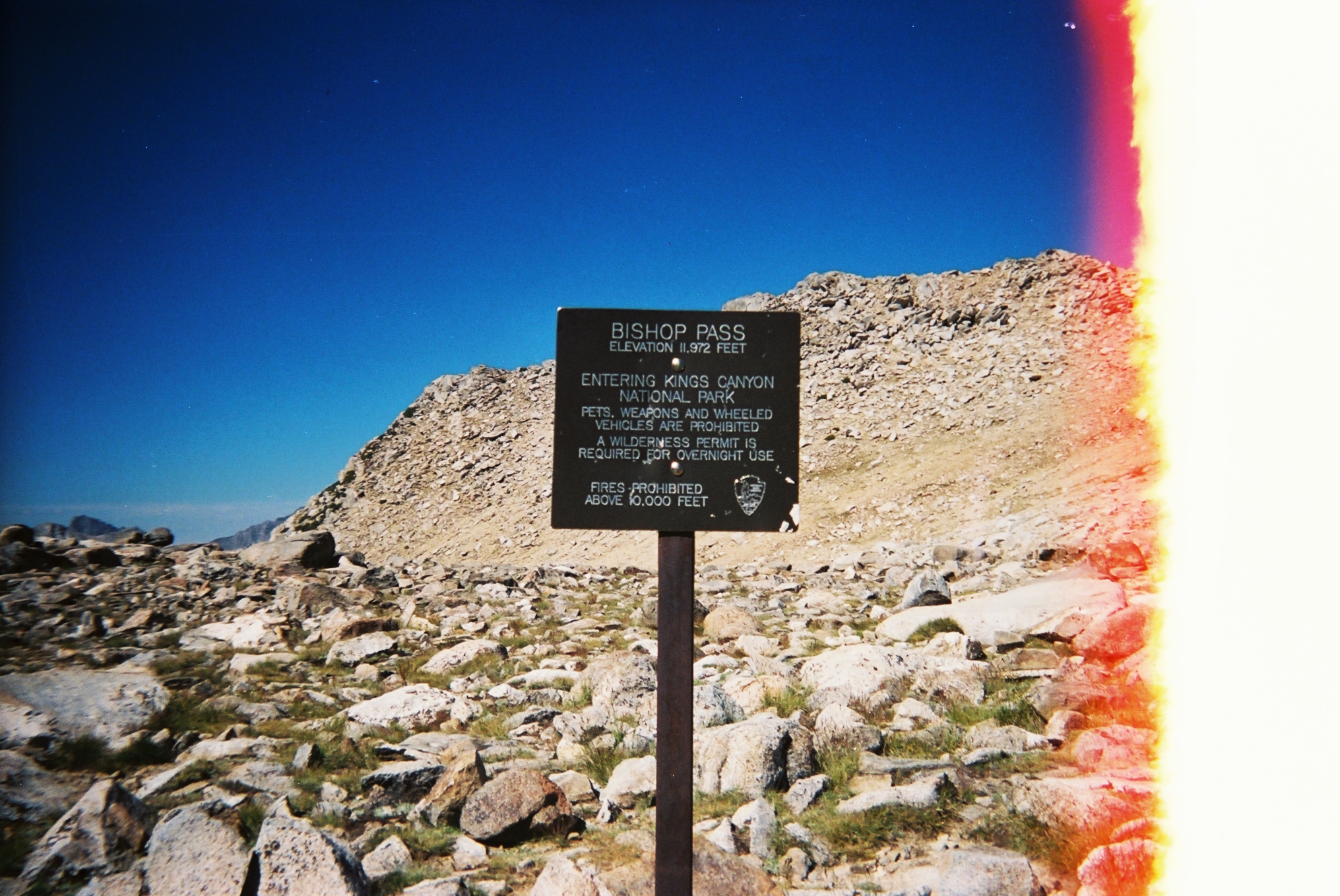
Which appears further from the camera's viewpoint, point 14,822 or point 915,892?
point 14,822

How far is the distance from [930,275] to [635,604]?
26.4 meters

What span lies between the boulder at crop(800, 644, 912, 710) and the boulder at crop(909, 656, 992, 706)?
0.12 meters

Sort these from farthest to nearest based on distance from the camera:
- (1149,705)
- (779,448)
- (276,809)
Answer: (1149,705) < (276,809) < (779,448)

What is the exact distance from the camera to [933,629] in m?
9.23

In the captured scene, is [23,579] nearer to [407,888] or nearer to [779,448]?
[407,888]

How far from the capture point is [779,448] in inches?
156

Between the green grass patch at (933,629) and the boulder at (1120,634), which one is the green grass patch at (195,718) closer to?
the green grass patch at (933,629)

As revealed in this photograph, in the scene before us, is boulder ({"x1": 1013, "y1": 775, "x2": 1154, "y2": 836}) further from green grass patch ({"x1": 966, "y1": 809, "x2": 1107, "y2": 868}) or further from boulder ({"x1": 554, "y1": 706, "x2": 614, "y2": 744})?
boulder ({"x1": 554, "y1": 706, "x2": 614, "y2": 744})

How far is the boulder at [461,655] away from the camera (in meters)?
9.01

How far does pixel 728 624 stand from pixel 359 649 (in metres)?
4.47

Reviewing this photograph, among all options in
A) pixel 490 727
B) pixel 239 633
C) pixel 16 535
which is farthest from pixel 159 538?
pixel 490 727

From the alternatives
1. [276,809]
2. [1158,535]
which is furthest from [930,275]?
[276,809]

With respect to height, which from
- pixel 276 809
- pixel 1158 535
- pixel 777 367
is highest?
pixel 777 367

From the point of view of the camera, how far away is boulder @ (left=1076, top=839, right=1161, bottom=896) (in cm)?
388
